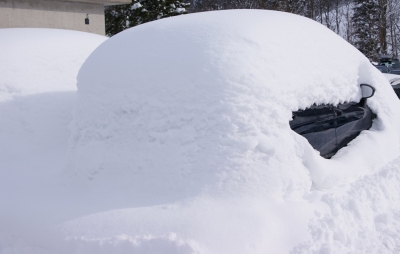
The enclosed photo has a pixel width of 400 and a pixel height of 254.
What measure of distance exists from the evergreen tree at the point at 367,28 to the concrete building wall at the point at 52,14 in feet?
90.2

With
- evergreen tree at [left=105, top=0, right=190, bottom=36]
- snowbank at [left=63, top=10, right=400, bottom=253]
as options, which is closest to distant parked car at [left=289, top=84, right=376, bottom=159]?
snowbank at [left=63, top=10, right=400, bottom=253]

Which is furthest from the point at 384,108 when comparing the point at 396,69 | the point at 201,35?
the point at 396,69

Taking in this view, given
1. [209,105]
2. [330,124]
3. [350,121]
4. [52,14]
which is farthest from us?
[52,14]

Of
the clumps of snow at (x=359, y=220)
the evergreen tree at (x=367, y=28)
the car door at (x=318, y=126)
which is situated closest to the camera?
the clumps of snow at (x=359, y=220)

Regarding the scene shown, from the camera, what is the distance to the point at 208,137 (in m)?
3.33

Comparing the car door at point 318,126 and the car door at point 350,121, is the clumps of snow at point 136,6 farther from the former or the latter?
the car door at point 318,126

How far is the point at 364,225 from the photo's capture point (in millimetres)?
3375

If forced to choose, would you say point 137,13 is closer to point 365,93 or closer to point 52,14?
point 52,14

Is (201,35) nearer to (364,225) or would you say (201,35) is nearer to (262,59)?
(262,59)

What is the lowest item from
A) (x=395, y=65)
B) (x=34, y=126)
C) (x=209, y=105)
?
(x=395, y=65)

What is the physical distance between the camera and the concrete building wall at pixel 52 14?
34.3ft

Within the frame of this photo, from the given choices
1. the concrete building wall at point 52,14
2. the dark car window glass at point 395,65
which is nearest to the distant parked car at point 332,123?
the concrete building wall at point 52,14

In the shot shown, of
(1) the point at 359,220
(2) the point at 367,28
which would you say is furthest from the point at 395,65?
(1) the point at 359,220

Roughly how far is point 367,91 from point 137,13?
2247 cm
